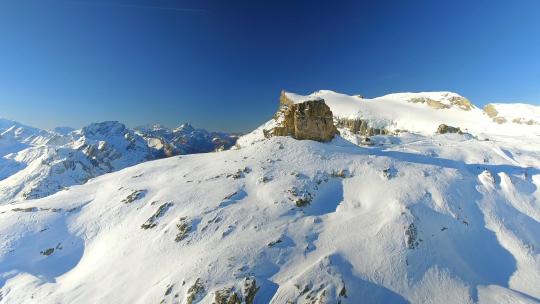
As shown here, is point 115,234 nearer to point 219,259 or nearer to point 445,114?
point 219,259

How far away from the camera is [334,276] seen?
21.3m

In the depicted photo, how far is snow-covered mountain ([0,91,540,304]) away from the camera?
2158cm

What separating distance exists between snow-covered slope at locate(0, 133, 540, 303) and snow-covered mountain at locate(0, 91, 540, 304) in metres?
0.13

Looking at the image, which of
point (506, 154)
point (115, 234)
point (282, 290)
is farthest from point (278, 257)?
point (506, 154)

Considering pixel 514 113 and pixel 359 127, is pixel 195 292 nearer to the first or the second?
pixel 359 127

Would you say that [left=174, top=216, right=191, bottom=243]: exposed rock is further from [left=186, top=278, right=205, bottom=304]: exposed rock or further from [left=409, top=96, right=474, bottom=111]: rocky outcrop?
[left=409, top=96, right=474, bottom=111]: rocky outcrop

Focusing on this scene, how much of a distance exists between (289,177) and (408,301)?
58.8 feet

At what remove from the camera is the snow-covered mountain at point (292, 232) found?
21.6 meters

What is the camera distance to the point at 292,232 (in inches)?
1037

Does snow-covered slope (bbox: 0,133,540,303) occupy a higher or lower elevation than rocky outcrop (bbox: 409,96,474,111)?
lower

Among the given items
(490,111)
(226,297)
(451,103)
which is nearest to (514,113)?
(490,111)

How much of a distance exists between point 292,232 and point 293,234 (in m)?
0.28

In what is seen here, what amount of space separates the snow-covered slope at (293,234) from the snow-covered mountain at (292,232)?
0.43ft

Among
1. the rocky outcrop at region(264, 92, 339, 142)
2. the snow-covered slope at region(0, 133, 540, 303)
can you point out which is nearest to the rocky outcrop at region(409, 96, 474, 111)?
the snow-covered slope at region(0, 133, 540, 303)
